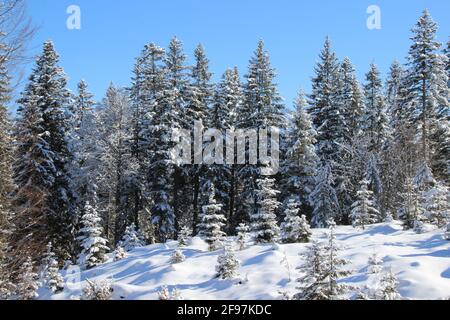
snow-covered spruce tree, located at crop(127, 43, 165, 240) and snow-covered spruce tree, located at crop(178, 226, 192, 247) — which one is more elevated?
snow-covered spruce tree, located at crop(127, 43, 165, 240)

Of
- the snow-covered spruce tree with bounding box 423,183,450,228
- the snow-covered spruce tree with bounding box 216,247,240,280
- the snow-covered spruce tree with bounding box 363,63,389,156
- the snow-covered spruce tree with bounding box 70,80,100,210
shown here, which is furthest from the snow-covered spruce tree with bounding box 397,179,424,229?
the snow-covered spruce tree with bounding box 70,80,100,210

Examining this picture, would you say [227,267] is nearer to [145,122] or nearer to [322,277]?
[322,277]

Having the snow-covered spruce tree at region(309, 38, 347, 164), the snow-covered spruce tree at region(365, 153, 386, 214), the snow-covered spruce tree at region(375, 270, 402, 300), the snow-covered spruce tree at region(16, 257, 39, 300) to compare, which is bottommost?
the snow-covered spruce tree at region(16, 257, 39, 300)

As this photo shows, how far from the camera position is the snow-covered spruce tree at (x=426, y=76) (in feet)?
108

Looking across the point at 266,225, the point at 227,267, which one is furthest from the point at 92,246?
the point at 227,267

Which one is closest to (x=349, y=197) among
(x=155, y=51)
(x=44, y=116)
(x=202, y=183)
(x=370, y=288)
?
(x=202, y=183)

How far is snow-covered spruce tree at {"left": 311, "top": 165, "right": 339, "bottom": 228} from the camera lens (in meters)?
32.9

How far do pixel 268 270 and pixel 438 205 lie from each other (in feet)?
29.6

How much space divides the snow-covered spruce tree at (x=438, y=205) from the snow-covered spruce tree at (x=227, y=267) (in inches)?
364

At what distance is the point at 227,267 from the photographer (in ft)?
46.3

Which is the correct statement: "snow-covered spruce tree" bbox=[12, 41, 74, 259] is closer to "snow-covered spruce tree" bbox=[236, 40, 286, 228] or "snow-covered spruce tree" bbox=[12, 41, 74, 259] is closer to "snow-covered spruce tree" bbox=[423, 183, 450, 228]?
"snow-covered spruce tree" bbox=[236, 40, 286, 228]

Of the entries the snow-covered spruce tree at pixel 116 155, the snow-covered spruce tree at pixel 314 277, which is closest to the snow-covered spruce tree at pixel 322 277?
the snow-covered spruce tree at pixel 314 277

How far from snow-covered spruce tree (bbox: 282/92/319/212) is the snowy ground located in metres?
14.2

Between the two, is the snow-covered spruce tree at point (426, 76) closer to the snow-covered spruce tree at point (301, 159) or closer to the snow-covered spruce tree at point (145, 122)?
the snow-covered spruce tree at point (301, 159)
